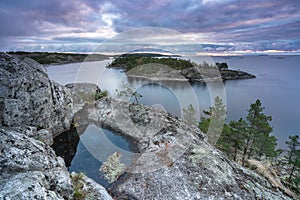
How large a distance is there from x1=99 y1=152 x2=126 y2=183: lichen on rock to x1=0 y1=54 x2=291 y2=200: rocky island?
0.56 metres

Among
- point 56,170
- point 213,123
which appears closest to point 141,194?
point 56,170

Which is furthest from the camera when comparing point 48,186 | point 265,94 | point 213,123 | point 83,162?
point 265,94

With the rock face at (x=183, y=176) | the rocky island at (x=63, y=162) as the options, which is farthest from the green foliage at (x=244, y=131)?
the rock face at (x=183, y=176)

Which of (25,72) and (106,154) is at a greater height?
(25,72)

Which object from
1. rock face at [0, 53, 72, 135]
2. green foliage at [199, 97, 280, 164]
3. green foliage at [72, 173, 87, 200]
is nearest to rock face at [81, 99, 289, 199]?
green foliage at [72, 173, 87, 200]

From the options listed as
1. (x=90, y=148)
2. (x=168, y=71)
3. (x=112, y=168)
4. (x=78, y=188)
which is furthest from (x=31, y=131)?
(x=168, y=71)

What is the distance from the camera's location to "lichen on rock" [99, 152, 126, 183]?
1389cm

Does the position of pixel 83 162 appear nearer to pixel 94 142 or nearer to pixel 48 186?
pixel 94 142

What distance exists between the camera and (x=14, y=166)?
26.4ft

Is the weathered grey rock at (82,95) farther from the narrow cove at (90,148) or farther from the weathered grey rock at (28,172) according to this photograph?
the weathered grey rock at (28,172)

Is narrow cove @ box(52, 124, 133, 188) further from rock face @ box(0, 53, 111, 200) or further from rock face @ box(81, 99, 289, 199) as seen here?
rock face @ box(81, 99, 289, 199)

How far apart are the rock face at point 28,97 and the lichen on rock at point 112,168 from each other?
6890 millimetres

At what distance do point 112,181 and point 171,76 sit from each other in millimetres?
105281

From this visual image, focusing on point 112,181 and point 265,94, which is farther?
point 265,94
